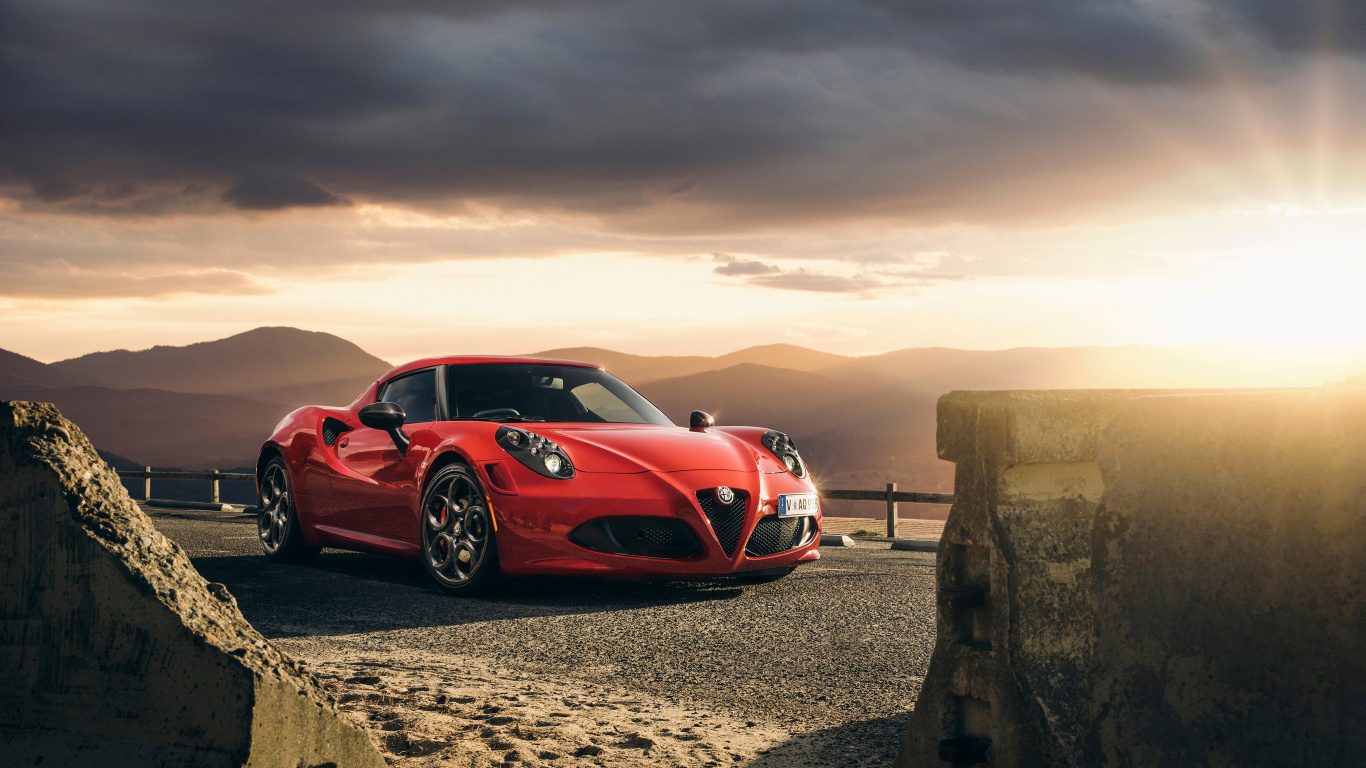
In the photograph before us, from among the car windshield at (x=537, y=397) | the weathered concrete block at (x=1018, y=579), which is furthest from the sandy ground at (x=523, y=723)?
the car windshield at (x=537, y=397)

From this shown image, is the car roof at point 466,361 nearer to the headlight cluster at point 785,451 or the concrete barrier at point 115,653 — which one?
the headlight cluster at point 785,451

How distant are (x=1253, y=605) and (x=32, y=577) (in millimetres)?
2683

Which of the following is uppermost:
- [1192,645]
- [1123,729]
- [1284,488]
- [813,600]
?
[1284,488]

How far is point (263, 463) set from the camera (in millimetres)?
8898

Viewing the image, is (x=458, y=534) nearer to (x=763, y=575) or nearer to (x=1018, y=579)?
(x=763, y=575)

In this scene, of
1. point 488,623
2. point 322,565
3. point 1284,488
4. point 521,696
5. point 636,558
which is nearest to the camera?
point 1284,488

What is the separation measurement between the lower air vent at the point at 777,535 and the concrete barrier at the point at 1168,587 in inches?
160

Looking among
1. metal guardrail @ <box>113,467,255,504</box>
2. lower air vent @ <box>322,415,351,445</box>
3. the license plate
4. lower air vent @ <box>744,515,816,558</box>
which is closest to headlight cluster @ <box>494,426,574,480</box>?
lower air vent @ <box>744,515,816,558</box>

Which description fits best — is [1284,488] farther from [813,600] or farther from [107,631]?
[813,600]

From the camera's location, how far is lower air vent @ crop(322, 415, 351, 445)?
808cm

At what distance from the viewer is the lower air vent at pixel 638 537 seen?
20.6 ft

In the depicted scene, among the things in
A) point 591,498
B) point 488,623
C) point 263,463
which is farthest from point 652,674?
point 263,463

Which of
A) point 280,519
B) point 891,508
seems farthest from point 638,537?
point 891,508

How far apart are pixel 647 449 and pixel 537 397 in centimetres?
141
